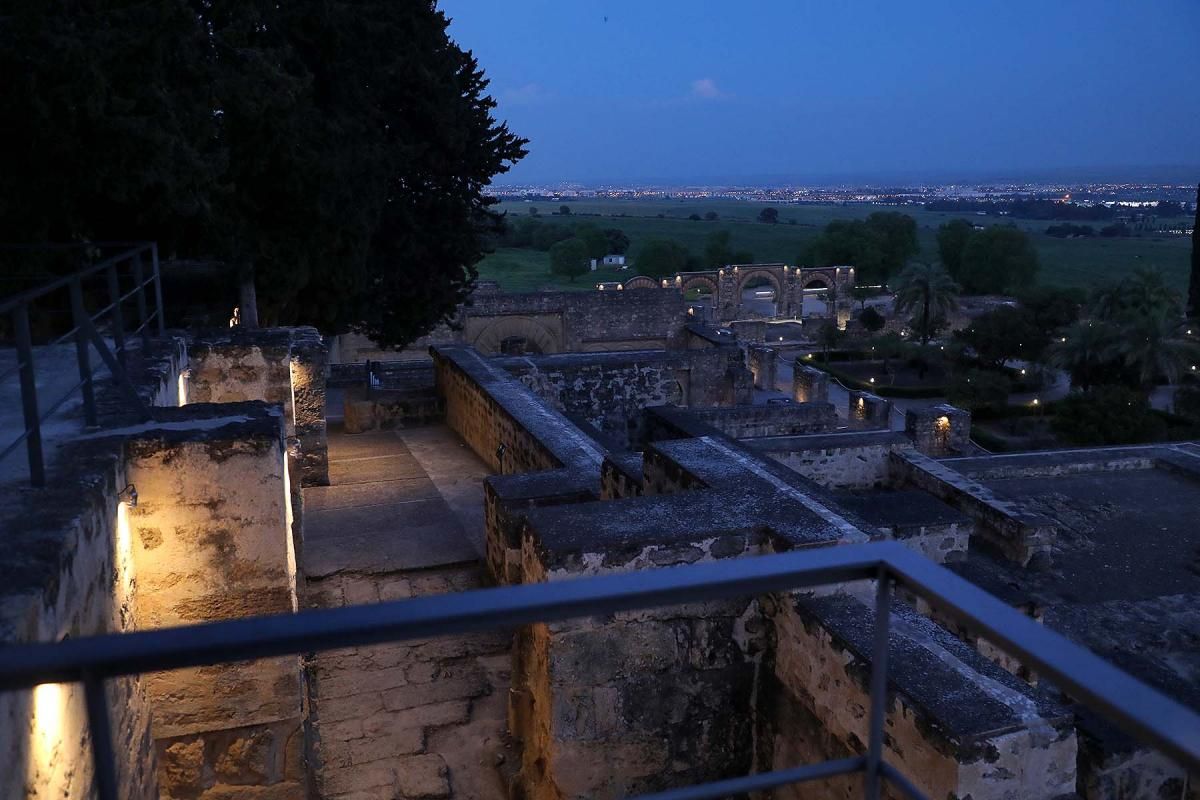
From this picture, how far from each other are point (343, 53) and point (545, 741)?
34.9 feet

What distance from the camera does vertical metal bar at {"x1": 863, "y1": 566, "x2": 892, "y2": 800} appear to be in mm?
1604

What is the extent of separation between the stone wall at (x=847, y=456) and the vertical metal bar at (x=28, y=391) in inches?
434

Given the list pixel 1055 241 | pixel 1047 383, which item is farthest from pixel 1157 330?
pixel 1055 241

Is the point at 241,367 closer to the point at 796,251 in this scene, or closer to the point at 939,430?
the point at 939,430

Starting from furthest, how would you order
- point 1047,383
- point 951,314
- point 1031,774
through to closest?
1. point 951,314
2. point 1047,383
3. point 1031,774

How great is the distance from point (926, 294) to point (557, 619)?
136 ft

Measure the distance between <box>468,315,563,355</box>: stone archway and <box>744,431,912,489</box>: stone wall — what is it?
16.9 metres

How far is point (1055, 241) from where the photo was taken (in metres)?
102

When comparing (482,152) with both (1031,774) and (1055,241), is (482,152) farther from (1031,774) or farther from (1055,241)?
(1055,241)

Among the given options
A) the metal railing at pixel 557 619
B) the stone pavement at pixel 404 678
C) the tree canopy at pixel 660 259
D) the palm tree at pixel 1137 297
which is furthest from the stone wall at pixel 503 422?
the tree canopy at pixel 660 259

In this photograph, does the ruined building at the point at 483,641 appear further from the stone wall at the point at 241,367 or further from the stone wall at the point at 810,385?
the stone wall at the point at 810,385

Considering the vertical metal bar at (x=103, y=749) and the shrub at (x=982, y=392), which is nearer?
the vertical metal bar at (x=103, y=749)

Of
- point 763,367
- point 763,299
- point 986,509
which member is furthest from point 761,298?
point 986,509

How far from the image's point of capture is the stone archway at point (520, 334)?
2997 centimetres
